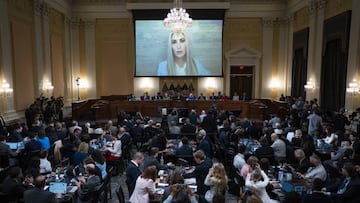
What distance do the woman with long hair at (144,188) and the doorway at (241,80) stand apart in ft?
53.3

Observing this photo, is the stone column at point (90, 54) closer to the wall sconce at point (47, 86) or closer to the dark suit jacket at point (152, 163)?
the wall sconce at point (47, 86)

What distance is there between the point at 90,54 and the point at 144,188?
16.7 metres

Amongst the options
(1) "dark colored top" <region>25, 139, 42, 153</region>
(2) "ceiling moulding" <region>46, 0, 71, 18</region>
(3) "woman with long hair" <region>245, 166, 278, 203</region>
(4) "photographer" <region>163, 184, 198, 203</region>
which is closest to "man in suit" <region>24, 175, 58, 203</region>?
(4) "photographer" <region>163, 184, 198, 203</region>

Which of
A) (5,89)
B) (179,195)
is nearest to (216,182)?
(179,195)

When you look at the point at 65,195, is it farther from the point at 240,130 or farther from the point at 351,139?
the point at 351,139

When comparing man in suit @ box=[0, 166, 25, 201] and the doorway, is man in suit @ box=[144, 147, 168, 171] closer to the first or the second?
man in suit @ box=[0, 166, 25, 201]

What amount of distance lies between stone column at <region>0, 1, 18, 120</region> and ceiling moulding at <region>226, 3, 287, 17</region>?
12589 millimetres

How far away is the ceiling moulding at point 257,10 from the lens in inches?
776

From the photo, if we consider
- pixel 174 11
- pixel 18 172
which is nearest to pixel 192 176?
pixel 18 172

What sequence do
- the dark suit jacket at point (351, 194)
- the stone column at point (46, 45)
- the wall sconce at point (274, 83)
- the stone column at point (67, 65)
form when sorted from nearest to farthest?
the dark suit jacket at point (351, 194) → the stone column at point (46, 45) → the stone column at point (67, 65) → the wall sconce at point (274, 83)

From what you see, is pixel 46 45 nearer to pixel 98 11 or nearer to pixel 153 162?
pixel 98 11

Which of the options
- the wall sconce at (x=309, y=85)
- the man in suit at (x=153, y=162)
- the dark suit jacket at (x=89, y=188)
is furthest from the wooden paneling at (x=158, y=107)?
the dark suit jacket at (x=89, y=188)

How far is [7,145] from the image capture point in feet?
25.0

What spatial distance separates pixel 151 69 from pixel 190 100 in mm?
3797
